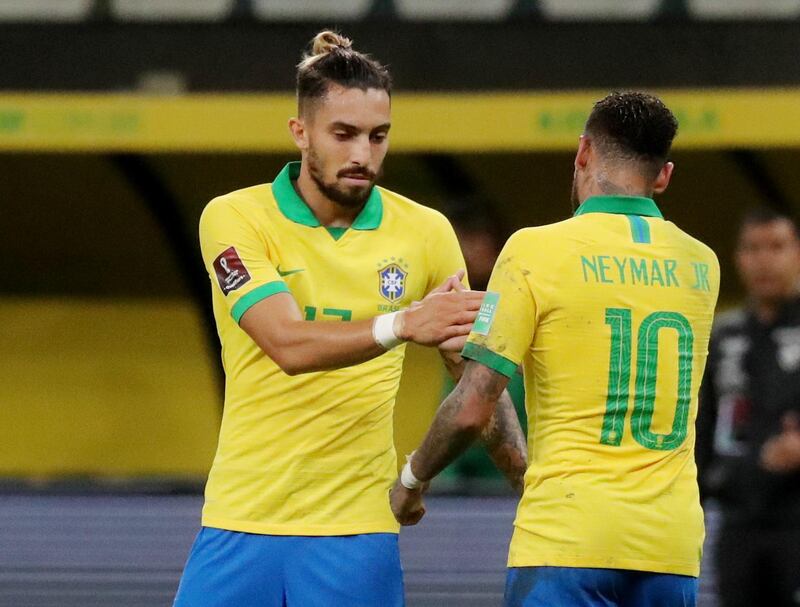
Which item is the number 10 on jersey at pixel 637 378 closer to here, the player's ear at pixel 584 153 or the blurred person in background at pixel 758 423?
the player's ear at pixel 584 153

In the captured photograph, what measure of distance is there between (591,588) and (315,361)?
794 mm

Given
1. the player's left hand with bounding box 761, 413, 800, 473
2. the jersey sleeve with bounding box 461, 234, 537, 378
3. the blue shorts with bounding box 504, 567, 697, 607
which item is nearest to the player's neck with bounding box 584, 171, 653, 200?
the jersey sleeve with bounding box 461, 234, 537, 378

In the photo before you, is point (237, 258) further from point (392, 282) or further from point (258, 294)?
point (392, 282)

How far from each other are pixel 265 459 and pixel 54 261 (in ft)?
33.0

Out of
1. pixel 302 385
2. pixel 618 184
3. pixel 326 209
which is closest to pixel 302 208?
pixel 326 209

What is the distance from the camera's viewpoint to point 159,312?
13531mm

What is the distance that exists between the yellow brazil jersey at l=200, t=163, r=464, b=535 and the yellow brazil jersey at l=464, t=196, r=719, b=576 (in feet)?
1.53

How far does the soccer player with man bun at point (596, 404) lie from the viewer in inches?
135

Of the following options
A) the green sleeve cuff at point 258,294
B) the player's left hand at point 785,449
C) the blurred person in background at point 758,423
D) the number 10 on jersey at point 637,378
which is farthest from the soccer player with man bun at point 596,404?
the blurred person in background at point 758,423

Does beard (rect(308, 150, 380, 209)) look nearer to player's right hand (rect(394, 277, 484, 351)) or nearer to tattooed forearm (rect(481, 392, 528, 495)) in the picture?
player's right hand (rect(394, 277, 484, 351))

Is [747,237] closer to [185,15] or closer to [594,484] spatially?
[594,484]

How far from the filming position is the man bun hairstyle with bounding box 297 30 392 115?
3.93 metres

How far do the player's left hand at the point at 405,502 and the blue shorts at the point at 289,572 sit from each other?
8cm

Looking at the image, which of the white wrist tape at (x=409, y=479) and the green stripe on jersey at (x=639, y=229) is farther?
the white wrist tape at (x=409, y=479)
